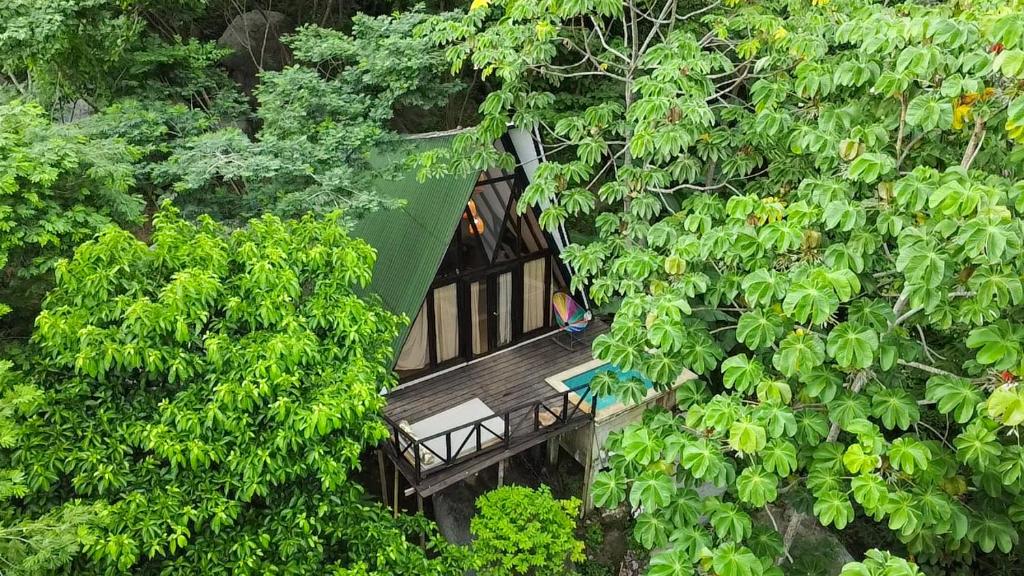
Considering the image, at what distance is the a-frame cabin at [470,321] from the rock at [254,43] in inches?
261

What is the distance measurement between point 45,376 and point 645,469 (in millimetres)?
4665

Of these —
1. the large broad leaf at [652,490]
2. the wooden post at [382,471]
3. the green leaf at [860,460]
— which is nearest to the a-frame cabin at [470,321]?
the wooden post at [382,471]

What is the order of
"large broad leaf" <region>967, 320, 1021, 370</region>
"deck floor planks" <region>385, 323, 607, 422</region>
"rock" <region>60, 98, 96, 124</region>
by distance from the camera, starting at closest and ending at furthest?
"large broad leaf" <region>967, 320, 1021, 370</region>
"deck floor planks" <region>385, 323, 607, 422</region>
"rock" <region>60, 98, 96, 124</region>

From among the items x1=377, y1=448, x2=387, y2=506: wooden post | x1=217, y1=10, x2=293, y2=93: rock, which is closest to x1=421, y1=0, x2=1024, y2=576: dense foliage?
x1=377, y1=448, x2=387, y2=506: wooden post

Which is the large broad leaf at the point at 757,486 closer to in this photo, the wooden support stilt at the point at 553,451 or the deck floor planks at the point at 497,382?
the deck floor planks at the point at 497,382

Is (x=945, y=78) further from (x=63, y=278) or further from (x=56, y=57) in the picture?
(x=56, y=57)

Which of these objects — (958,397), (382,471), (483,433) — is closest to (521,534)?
(483,433)

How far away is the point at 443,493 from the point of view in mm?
9359

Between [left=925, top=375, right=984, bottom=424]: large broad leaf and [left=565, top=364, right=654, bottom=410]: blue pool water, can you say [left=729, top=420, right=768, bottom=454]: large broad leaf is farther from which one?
[left=565, top=364, right=654, bottom=410]: blue pool water

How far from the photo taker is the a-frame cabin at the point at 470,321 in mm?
8000

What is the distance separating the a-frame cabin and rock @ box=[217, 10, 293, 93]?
21.8ft

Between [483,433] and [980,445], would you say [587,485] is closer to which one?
[483,433]

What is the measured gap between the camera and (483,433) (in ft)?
26.7

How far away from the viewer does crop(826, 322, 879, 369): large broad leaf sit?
4.18 meters
